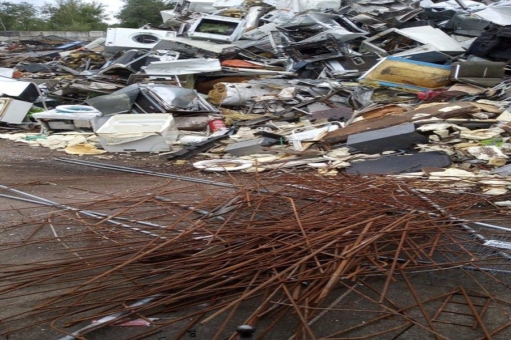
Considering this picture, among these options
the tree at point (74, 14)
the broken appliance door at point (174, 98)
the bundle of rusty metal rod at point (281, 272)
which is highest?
the bundle of rusty metal rod at point (281, 272)

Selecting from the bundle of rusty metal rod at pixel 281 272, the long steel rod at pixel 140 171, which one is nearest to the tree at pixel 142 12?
the long steel rod at pixel 140 171

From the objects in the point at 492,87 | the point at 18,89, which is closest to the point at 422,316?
the point at 492,87

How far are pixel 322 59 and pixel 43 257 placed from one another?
9.10m

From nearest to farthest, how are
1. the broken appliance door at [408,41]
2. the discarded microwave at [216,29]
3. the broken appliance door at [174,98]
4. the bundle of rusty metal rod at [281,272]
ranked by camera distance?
the bundle of rusty metal rod at [281,272] < the broken appliance door at [174,98] < the broken appliance door at [408,41] < the discarded microwave at [216,29]

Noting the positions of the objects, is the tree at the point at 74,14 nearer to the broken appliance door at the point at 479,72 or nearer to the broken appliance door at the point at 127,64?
the broken appliance door at the point at 127,64

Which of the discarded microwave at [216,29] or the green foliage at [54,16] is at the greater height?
the discarded microwave at [216,29]

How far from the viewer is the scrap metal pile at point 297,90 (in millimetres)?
6195

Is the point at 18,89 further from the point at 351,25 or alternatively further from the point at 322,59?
the point at 351,25

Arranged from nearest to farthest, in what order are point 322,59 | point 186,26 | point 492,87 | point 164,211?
point 164,211, point 492,87, point 322,59, point 186,26

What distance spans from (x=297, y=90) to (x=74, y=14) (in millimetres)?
34106

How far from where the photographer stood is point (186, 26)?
15.2 metres

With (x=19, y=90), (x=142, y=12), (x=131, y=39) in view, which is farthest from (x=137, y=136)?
(x=142, y=12)

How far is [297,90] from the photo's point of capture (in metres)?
9.78

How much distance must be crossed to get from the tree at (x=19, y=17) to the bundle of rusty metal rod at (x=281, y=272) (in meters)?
36.1
